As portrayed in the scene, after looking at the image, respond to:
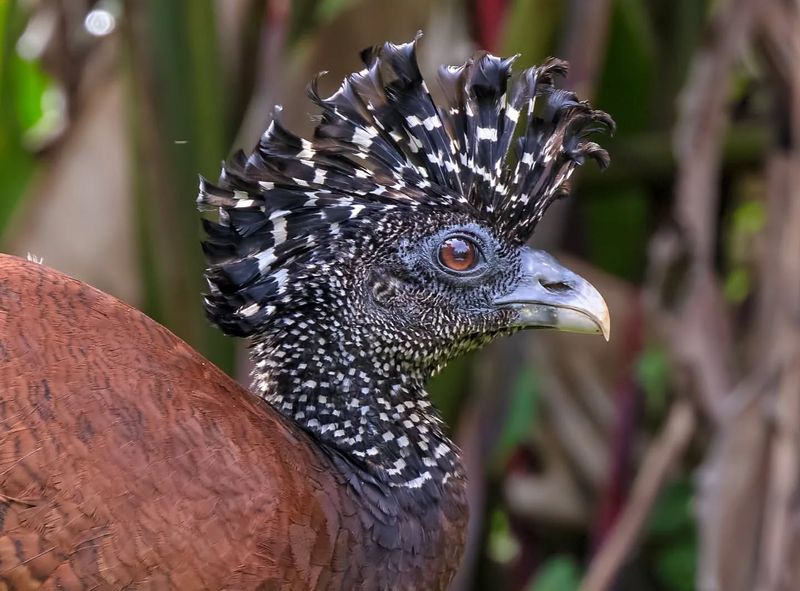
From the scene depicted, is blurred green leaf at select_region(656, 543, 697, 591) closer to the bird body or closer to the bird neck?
the bird neck

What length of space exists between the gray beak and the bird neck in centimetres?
27

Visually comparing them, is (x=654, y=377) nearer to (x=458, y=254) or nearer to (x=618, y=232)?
(x=618, y=232)

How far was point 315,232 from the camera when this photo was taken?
192 cm

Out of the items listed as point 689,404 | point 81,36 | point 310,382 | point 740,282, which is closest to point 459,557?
point 310,382

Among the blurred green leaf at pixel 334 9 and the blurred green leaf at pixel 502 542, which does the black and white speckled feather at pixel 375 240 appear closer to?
the blurred green leaf at pixel 334 9

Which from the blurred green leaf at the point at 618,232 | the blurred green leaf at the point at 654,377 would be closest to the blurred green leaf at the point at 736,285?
the blurred green leaf at the point at 618,232

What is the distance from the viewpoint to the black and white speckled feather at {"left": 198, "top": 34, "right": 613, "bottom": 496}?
1926mm

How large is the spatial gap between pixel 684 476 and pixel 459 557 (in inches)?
69.9

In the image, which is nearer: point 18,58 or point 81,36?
point 18,58

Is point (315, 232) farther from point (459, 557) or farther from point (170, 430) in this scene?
point (459, 557)

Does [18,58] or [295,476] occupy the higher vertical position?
[18,58]

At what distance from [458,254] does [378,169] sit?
205 mm

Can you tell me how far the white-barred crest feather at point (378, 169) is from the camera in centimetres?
193

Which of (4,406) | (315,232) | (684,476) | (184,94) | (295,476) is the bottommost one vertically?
(684,476)
